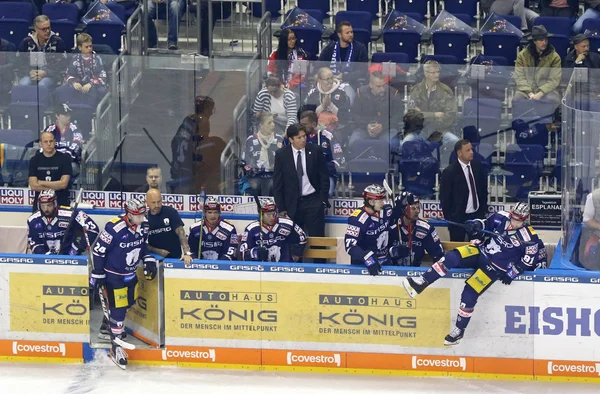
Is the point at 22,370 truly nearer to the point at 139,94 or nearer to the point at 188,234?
the point at 188,234

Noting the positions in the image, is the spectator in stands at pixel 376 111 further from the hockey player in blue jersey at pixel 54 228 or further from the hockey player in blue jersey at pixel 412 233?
the hockey player in blue jersey at pixel 54 228

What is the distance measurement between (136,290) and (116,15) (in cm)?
514

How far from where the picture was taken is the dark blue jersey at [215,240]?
55.4 ft

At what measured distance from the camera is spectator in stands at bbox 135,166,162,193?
18.1 m

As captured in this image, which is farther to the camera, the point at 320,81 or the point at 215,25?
the point at 215,25

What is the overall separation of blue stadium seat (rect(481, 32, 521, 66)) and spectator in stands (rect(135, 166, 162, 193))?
4047 mm

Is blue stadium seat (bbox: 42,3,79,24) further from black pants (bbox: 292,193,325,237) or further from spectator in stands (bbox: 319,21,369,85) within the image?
black pants (bbox: 292,193,325,237)

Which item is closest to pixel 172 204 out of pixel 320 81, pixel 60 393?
pixel 320 81

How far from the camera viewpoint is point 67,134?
59.9ft

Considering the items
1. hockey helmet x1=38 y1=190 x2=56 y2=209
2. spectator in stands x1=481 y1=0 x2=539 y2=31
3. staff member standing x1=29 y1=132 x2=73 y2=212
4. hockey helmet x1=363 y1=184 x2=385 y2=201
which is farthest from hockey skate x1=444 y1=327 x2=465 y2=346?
spectator in stands x1=481 y1=0 x2=539 y2=31

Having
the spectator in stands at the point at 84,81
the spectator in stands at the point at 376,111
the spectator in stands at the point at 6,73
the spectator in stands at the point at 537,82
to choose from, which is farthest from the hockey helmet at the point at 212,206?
the spectator in stands at the point at 537,82

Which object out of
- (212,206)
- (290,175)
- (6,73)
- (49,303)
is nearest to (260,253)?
(212,206)

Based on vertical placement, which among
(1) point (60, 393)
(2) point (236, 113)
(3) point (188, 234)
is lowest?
(1) point (60, 393)

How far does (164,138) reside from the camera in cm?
1808
